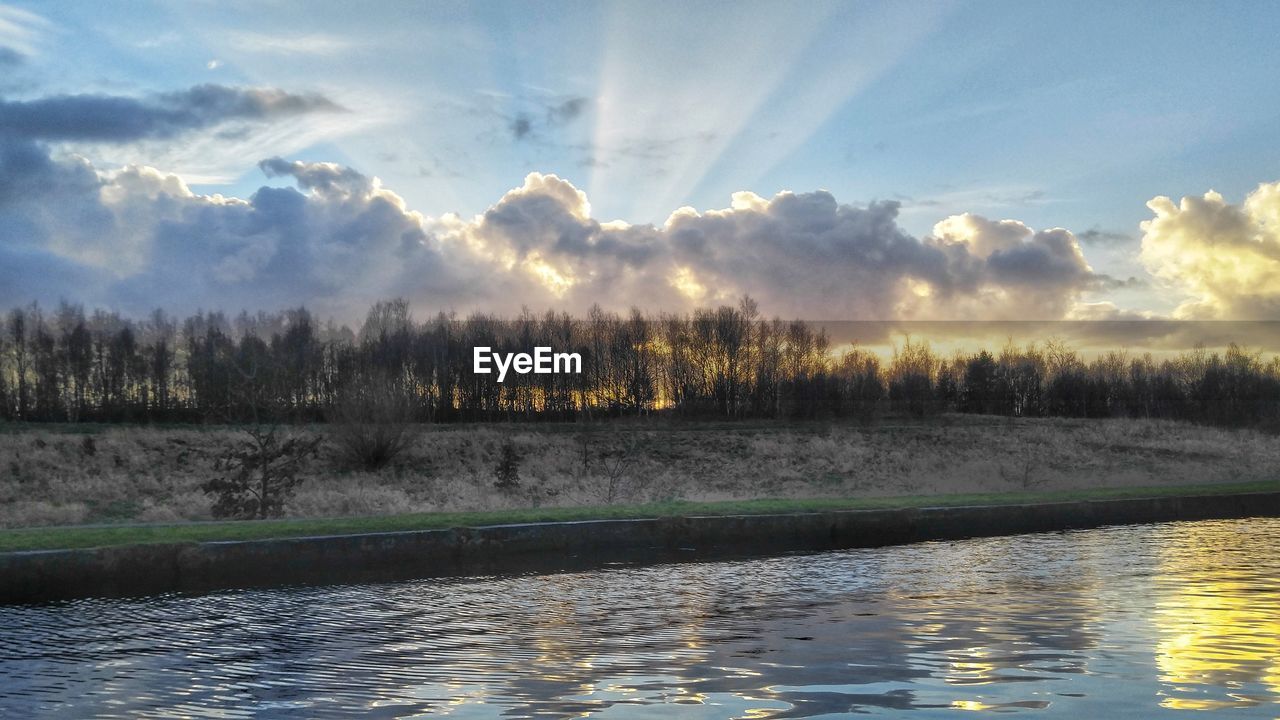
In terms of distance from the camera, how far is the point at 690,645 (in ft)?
25.6

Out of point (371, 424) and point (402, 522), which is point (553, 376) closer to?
point (371, 424)

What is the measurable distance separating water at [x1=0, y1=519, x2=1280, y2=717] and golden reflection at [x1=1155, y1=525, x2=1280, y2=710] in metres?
0.03

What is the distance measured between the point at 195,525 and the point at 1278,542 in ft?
55.5

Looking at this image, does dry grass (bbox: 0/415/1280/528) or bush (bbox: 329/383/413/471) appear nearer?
dry grass (bbox: 0/415/1280/528)

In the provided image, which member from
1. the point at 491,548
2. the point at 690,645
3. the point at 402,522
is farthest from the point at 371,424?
the point at 690,645

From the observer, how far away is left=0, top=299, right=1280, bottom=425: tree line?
70000mm

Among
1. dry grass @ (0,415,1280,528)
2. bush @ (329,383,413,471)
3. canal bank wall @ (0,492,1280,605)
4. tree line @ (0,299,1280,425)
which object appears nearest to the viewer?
canal bank wall @ (0,492,1280,605)

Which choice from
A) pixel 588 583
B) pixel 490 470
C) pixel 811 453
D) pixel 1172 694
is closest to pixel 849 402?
pixel 811 453

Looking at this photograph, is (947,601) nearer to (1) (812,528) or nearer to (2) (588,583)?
(2) (588,583)

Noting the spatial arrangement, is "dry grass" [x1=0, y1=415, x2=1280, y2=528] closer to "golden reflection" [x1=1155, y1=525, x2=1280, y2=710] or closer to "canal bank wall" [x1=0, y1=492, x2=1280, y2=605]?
"canal bank wall" [x1=0, y1=492, x2=1280, y2=605]

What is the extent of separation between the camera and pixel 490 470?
40625mm

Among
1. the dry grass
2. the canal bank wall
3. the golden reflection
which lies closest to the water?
the golden reflection

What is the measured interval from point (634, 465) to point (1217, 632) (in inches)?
1433

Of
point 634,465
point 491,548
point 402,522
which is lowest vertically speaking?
point 634,465
